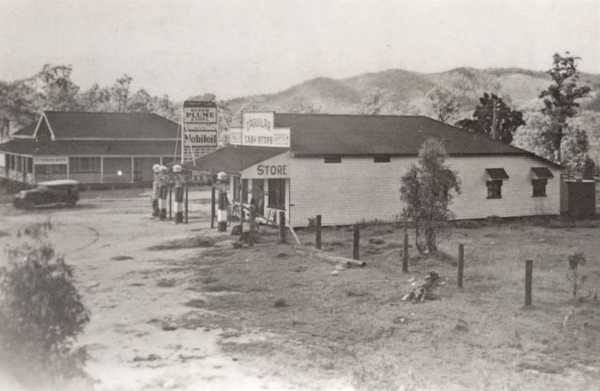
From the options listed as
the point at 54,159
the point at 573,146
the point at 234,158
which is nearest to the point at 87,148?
the point at 54,159

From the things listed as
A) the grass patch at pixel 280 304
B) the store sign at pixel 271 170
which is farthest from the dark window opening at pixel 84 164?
Result: the grass patch at pixel 280 304

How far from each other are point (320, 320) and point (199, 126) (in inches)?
513

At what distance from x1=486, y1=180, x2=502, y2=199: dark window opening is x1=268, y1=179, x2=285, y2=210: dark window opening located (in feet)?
27.4

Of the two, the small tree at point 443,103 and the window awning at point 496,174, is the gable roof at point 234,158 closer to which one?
the window awning at point 496,174

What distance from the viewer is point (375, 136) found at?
26.0 meters

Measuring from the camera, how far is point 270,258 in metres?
17.0

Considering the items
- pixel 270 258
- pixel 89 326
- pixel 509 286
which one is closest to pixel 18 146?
pixel 270 258

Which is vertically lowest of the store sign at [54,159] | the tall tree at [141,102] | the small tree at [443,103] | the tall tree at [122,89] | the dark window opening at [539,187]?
the dark window opening at [539,187]

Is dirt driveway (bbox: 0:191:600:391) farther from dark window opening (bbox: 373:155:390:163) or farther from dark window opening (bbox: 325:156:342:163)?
dark window opening (bbox: 373:155:390:163)

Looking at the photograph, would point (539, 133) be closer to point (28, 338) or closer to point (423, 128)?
point (423, 128)

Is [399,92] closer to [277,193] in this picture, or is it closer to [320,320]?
[277,193]

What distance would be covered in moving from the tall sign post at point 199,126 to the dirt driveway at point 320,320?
485 centimetres

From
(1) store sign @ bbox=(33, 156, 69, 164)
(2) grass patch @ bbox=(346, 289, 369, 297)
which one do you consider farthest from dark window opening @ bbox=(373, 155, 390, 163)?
(1) store sign @ bbox=(33, 156, 69, 164)

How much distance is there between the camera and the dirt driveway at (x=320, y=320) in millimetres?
8586
